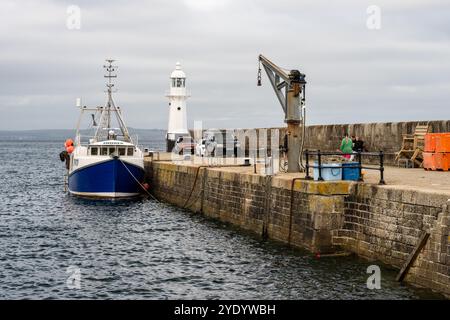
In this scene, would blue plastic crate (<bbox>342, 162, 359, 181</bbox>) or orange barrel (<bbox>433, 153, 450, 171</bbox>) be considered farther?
orange barrel (<bbox>433, 153, 450, 171</bbox>)

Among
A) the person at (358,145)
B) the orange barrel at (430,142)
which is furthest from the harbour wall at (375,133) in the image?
the orange barrel at (430,142)

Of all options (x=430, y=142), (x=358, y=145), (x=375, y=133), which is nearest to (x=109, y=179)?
(x=358, y=145)

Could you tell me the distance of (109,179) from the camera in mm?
30062

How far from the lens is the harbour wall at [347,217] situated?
12117mm

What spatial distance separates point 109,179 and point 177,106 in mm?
15904

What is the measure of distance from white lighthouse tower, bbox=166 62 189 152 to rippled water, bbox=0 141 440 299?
795 inches

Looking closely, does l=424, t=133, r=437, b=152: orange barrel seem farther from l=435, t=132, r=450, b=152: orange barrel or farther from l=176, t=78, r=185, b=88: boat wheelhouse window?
l=176, t=78, r=185, b=88: boat wheelhouse window

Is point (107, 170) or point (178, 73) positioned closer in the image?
point (107, 170)

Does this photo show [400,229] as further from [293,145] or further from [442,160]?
[293,145]

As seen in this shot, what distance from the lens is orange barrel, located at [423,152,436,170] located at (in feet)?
64.7

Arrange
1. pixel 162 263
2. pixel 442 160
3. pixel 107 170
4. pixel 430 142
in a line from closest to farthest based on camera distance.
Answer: pixel 162 263 → pixel 442 160 → pixel 430 142 → pixel 107 170

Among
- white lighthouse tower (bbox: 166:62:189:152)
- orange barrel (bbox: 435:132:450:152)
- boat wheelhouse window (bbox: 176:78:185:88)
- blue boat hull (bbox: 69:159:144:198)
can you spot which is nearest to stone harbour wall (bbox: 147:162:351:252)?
blue boat hull (bbox: 69:159:144:198)

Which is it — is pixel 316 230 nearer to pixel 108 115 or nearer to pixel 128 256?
pixel 128 256

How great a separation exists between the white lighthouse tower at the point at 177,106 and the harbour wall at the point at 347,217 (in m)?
23.0
